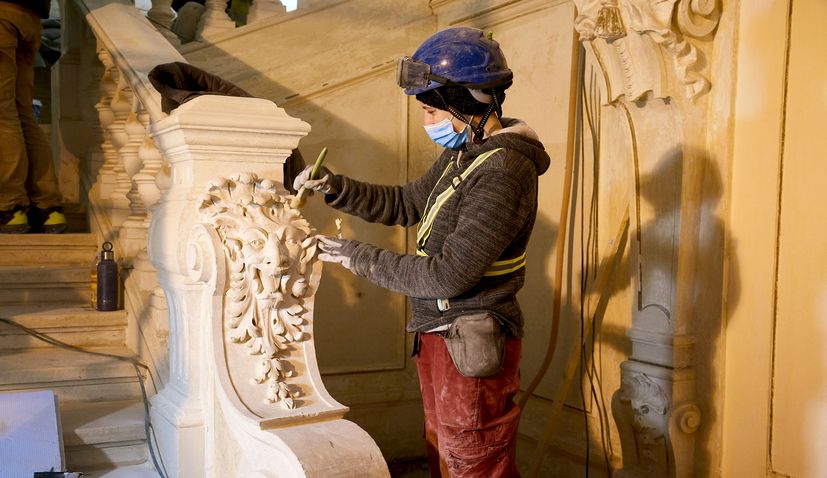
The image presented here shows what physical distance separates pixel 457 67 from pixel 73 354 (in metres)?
1.92

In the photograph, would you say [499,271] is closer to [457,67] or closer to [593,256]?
[457,67]

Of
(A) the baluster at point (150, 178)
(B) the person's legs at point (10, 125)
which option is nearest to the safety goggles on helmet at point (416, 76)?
(A) the baluster at point (150, 178)

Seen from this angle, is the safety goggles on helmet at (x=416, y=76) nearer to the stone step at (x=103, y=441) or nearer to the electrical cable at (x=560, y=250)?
the stone step at (x=103, y=441)

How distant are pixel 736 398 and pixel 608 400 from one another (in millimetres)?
652

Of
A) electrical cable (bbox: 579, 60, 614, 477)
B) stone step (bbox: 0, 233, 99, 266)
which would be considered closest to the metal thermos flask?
stone step (bbox: 0, 233, 99, 266)

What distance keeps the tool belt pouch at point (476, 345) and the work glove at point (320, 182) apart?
1.84 ft

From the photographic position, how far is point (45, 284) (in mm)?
→ 3596

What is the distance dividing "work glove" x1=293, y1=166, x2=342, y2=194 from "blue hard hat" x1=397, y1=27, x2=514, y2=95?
377mm

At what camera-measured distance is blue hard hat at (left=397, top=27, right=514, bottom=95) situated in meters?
2.18

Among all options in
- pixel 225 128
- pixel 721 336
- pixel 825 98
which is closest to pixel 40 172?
pixel 225 128

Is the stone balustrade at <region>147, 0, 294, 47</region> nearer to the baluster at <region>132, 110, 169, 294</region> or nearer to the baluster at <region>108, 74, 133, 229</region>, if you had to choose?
the baluster at <region>108, 74, 133, 229</region>

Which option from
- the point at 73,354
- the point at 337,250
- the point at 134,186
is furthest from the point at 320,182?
the point at 73,354

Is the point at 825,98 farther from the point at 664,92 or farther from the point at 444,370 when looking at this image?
the point at 444,370

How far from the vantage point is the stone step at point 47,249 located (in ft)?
12.2
